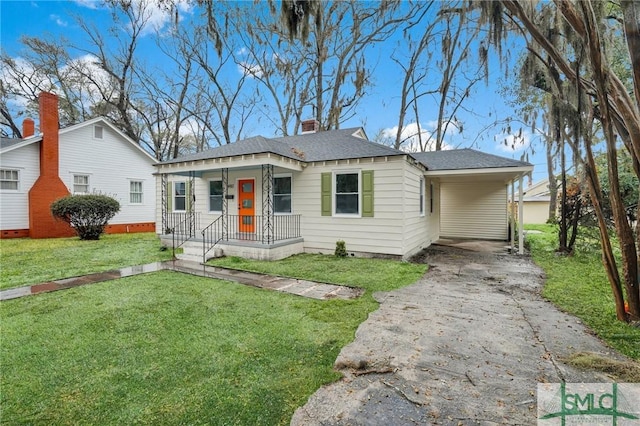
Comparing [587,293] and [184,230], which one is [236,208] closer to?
[184,230]

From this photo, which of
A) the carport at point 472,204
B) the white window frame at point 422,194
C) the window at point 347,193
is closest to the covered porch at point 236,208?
the window at point 347,193

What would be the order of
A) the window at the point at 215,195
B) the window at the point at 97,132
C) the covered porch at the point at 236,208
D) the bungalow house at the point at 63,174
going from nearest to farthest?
the covered porch at the point at 236,208, the window at the point at 215,195, the bungalow house at the point at 63,174, the window at the point at 97,132

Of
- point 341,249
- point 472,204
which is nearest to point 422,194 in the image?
point 341,249

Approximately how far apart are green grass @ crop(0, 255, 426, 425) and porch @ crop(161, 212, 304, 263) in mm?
3079

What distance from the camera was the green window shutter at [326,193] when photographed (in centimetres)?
905

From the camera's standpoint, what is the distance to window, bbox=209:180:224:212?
1080cm

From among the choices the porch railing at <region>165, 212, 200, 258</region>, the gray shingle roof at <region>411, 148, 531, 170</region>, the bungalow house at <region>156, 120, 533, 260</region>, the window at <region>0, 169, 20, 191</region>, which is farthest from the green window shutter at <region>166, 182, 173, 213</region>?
the gray shingle roof at <region>411, 148, 531, 170</region>

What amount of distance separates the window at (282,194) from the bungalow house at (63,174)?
768 cm

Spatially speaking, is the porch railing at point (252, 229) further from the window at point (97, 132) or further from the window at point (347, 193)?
the window at point (97, 132)

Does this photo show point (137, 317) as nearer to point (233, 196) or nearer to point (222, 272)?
point (222, 272)

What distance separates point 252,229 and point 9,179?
10970 mm

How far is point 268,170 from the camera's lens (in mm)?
8773

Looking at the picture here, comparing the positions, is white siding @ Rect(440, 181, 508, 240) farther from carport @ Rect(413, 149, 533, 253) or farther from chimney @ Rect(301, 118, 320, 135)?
chimney @ Rect(301, 118, 320, 135)

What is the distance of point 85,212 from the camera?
12.1 m
